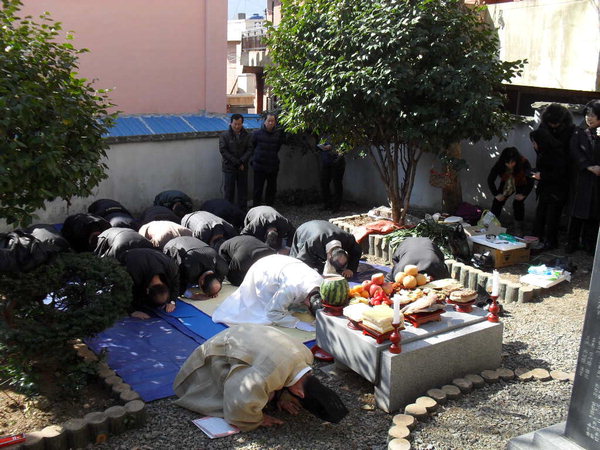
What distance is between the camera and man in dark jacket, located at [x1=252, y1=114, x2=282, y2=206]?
477 inches

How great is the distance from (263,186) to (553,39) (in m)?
5.59

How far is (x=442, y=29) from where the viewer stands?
28.8ft

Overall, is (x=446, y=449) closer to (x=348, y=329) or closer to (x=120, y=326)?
(x=348, y=329)

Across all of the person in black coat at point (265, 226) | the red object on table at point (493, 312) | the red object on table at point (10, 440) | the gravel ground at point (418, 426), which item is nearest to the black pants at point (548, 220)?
the gravel ground at point (418, 426)

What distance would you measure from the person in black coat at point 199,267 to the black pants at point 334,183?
4.52m

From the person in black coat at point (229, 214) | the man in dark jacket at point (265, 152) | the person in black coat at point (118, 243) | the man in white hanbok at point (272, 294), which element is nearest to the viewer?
the man in white hanbok at point (272, 294)

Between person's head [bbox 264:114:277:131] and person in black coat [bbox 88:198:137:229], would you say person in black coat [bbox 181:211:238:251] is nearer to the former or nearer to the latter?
person in black coat [bbox 88:198:137:229]

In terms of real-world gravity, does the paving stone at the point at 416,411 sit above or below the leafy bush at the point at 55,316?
below

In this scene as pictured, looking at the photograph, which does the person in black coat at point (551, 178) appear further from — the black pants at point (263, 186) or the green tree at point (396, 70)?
the black pants at point (263, 186)

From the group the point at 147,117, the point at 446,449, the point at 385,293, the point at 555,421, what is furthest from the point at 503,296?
the point at 147,117

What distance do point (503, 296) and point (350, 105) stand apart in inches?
127

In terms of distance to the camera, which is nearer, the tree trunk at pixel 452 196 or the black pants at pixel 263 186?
the tree trunk at pixel 452 196

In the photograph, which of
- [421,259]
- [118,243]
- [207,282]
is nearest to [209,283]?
[207,282]

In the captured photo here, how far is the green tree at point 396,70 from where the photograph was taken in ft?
28.2
